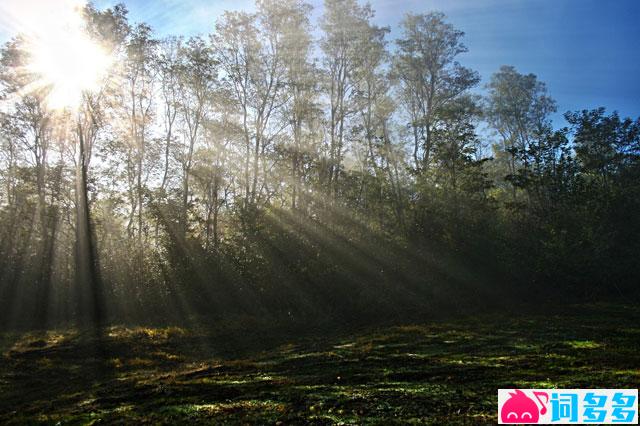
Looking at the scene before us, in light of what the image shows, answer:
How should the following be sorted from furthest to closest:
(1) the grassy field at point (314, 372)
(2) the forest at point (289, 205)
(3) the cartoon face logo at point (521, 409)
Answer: (2) the forest at point (289, 205) → (1) the grassy field at point (314, 372) → (3) the cartoon face logo at point (521, 409)

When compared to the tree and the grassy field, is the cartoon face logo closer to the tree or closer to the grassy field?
the grassy field

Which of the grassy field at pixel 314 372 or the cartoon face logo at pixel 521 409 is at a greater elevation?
the cartoon face logo at pixel 521 409

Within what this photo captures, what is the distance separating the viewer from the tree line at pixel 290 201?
22125 millimetres

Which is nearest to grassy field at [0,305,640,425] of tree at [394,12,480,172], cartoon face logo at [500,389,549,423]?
cartoon face logo at [500,389,549,423]

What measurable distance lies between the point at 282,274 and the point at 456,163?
13.2m

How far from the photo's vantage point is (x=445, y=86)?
1105 inches

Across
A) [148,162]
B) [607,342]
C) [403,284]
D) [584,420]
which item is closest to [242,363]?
[584,420]

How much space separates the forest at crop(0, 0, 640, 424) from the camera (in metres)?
21.3

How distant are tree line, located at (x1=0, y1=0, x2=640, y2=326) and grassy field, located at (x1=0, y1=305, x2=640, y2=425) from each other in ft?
22.3

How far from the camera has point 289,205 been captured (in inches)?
1131

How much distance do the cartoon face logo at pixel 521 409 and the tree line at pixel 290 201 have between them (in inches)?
614

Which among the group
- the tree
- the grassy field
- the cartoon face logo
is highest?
the tree

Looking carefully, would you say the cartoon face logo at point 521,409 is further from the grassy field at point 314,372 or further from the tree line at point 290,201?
the tree line at point 290,201

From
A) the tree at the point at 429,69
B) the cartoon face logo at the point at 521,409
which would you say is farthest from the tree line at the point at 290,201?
the cartoon face logo at the point at 521,409
